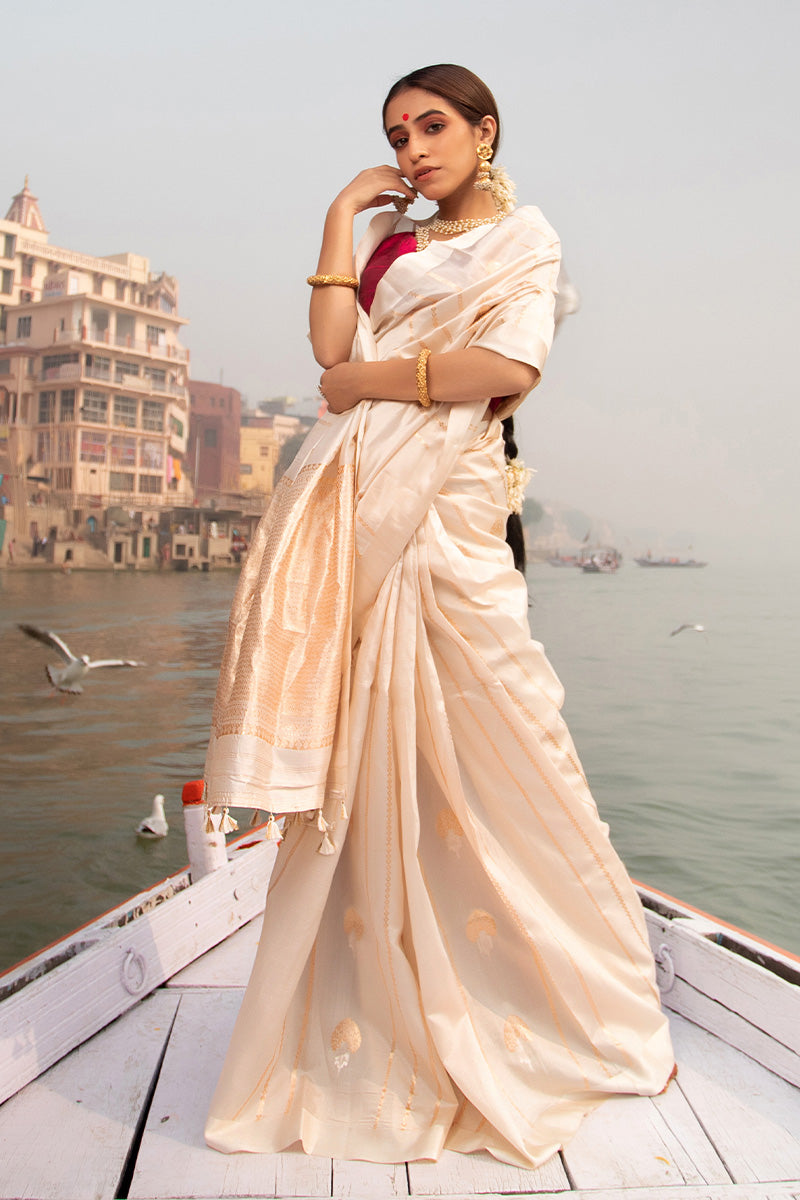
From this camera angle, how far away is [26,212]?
67.2 feet

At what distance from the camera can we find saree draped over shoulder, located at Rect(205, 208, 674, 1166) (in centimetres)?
142

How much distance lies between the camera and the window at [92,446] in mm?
18922

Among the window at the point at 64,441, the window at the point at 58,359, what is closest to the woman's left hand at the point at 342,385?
the window at the point at 64,441

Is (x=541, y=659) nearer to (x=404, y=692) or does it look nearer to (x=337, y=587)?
(x=404, y=692)

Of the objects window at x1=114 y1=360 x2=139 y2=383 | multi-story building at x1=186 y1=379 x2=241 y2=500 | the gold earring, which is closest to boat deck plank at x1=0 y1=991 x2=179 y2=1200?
the gold earring

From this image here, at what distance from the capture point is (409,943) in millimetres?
1491

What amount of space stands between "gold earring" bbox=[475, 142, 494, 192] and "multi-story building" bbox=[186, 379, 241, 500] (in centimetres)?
1989

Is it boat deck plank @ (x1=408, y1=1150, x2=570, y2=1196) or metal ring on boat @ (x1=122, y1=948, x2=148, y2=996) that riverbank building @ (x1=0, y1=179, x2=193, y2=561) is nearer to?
metal ring on boat @ (x1=122, y1=948, x2=148, y2=996)

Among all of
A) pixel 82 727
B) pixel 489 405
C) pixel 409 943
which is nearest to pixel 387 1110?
pixel 409 943

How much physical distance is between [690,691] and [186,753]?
37.5 feet

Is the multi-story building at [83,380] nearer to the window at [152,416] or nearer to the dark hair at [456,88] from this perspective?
the window at [152,416]

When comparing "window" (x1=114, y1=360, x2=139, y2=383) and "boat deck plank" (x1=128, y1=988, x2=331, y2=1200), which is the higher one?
"window" (x1=114, y1=360, x2=139, y2=383)

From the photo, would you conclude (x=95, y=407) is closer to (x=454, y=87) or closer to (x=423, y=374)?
(x=454, y=87)

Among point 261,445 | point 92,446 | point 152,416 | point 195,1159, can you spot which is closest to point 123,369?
point 152,416
